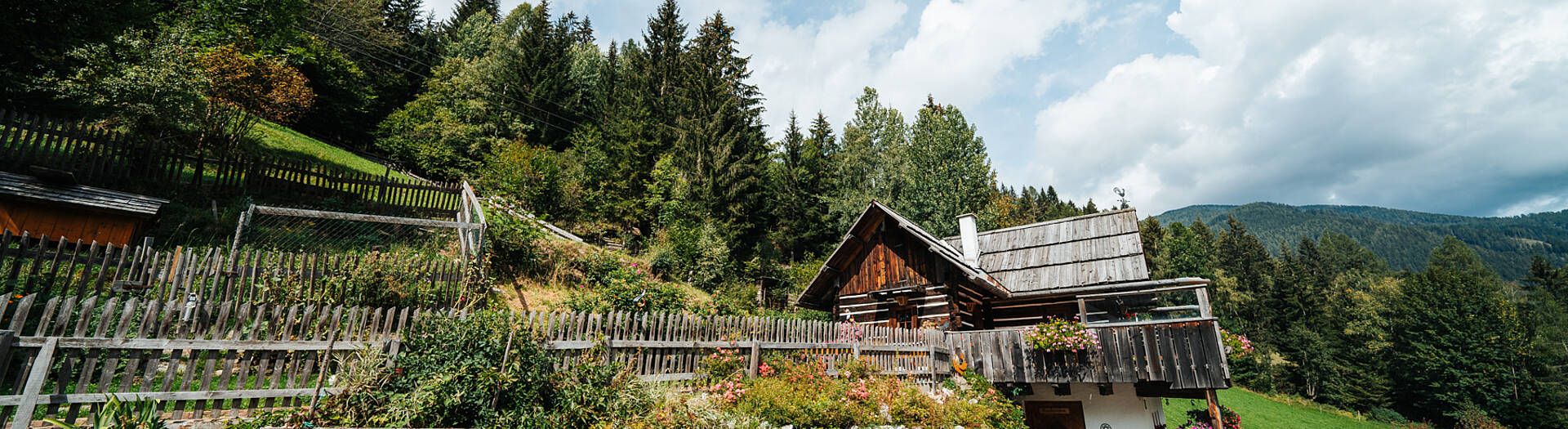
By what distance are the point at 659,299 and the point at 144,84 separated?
43.4 feet

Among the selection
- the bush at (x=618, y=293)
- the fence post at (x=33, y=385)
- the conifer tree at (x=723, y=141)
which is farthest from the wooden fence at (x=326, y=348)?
the conifer tree at (x=723, y=141)

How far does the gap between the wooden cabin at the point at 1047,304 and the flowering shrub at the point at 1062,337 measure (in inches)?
11.5

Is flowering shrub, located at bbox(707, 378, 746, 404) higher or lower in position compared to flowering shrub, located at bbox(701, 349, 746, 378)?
lower

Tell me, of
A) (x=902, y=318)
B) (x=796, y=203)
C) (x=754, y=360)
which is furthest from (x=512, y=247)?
(x=796, y=203)

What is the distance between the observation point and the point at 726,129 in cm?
2922

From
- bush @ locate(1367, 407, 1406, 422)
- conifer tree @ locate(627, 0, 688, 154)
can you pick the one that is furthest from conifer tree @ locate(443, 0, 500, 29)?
bush @ locate(1367, 407, 1406, 422)

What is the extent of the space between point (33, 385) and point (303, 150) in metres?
23.5

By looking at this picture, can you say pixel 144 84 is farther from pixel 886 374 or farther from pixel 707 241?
pixel 886 374

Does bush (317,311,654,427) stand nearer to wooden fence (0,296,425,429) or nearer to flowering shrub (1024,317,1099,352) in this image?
wooden fence (0,296,425,429)

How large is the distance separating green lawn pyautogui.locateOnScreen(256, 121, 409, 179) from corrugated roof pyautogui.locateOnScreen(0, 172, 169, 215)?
11.4m

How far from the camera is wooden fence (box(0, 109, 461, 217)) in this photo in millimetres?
10680

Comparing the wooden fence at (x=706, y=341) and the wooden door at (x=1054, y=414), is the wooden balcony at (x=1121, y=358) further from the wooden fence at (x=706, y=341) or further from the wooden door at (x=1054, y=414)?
the wooden door at (x=1054, y=414)

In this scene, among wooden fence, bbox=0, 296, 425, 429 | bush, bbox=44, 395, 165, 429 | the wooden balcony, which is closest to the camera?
bush, bbox=44, 395, 165, 429

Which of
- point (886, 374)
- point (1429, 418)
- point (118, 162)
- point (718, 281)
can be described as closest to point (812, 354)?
point (886, 374)
